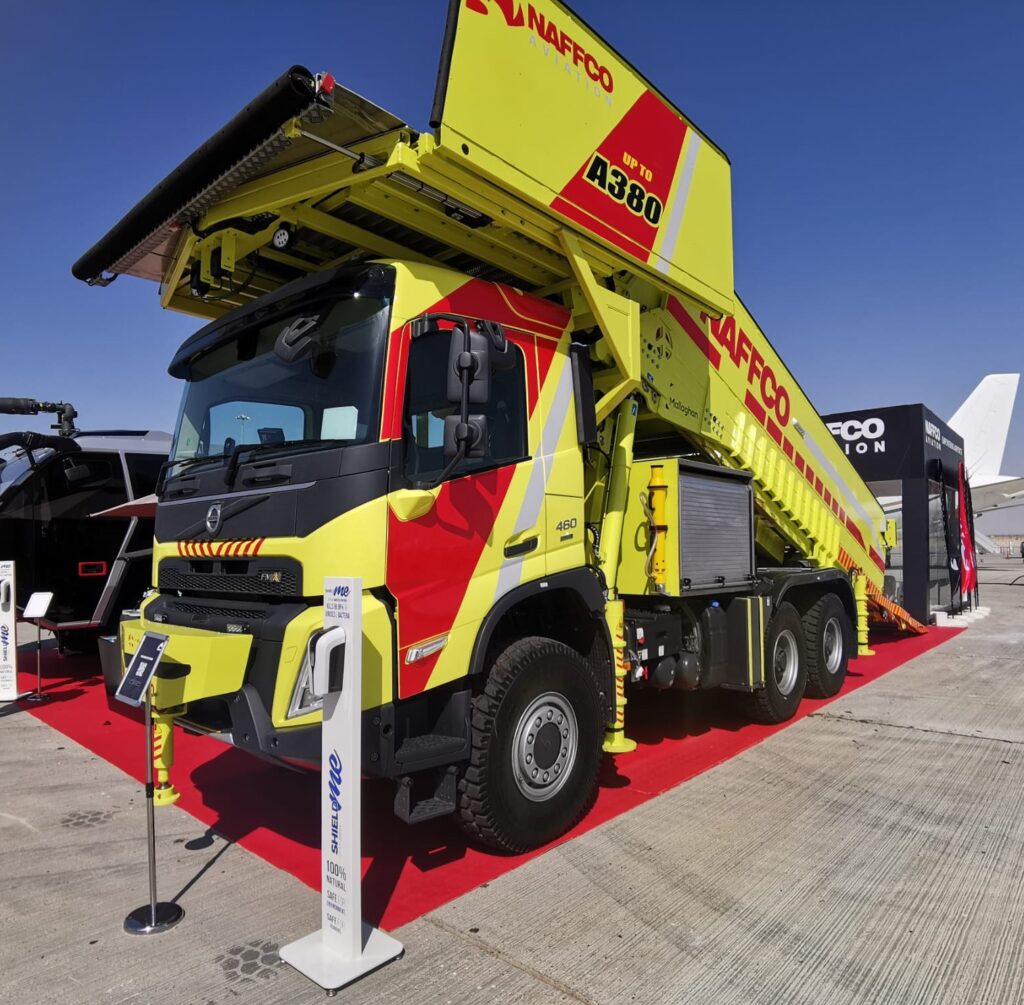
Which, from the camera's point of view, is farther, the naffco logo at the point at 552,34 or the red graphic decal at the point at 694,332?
the red graphic decal at the point at 694,332

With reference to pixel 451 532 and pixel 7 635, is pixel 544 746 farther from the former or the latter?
pixel 7 635

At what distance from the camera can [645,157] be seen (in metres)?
4.46

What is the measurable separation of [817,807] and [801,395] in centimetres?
406

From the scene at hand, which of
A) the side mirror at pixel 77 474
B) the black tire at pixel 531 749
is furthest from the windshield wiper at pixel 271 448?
the side mirror at pixel 77 474

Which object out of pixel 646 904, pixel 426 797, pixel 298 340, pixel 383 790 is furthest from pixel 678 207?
pixel 383 790

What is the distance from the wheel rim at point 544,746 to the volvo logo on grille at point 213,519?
1677 millimetres

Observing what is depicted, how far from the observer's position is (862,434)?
12891 millimetres

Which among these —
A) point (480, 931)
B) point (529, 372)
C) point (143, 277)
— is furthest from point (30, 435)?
point (480, 931)

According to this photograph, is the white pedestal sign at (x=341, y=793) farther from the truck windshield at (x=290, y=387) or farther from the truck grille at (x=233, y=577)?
the truck windshield at (x=290, y=387)

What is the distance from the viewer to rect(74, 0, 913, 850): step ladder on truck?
3.05 meters

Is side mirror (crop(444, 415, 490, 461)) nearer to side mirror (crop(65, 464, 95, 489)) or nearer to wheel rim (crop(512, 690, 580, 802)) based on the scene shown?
wheel rim (crop(512, 690, 580, 802))

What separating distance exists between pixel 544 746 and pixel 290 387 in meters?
2.16

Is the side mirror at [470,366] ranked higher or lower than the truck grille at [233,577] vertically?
higher

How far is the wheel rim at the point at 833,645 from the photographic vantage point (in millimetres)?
7254
